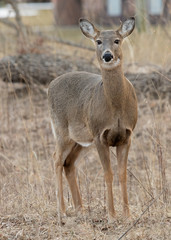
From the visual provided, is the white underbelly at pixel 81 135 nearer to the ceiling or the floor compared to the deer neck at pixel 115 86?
nearer to the floor

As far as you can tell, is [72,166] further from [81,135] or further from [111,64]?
[111,64]

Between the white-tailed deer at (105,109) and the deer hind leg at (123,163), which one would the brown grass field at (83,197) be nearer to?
the deer hind leg at (123,163)

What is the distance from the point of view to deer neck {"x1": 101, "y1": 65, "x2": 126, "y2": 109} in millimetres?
A: 5520

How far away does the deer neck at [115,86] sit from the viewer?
552cm

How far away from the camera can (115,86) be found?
555cm

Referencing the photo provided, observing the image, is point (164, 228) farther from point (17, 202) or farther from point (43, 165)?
point (43, 165)

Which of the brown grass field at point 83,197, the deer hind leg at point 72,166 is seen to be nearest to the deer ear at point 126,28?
the brown grass field at point 83,197

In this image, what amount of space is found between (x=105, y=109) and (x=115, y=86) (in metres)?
0.23

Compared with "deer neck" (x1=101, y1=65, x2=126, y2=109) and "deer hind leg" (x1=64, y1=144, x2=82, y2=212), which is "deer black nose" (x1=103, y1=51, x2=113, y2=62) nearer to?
"deer neck" (x1=101, y1=65, x2=126, y2=109)

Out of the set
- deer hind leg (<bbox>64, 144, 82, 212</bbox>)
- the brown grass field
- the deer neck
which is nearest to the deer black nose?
the deer neck

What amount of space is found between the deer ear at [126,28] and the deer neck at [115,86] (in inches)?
14.9

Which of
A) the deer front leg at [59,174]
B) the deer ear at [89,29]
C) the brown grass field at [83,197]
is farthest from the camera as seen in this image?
the deer front leg at [59,174]

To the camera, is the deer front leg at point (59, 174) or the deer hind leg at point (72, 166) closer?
the deer front leg at point (59, 174)

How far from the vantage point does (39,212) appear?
5.85 metres
